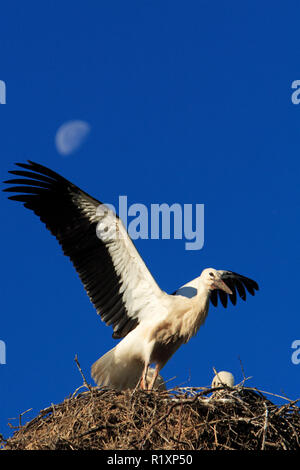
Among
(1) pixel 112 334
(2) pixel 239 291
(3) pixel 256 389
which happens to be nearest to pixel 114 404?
(3) pixel 256 389

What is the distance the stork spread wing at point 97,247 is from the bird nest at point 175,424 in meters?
1.71

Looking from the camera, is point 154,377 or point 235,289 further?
point 235,289

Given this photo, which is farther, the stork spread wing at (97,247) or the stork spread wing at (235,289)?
the stork spread wing at (235,289)

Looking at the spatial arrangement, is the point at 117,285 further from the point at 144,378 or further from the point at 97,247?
the point at 144,378

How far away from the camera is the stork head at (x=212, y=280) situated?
7.70 metres

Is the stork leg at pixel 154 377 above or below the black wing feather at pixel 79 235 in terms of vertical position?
below

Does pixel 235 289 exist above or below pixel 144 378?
above

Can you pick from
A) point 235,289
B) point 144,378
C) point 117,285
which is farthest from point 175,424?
point 235,289

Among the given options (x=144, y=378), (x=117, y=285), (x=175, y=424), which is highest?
(x=117, y=285)

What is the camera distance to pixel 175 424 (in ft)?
18.6

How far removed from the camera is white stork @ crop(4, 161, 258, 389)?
7.35 m

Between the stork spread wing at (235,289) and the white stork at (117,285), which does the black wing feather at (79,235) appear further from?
the stork spread wing at (235,289)

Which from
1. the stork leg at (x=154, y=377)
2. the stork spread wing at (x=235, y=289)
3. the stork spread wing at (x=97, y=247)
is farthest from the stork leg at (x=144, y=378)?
the stork spread wing at (x=235, y=289)

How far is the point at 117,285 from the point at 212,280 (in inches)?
39.1
